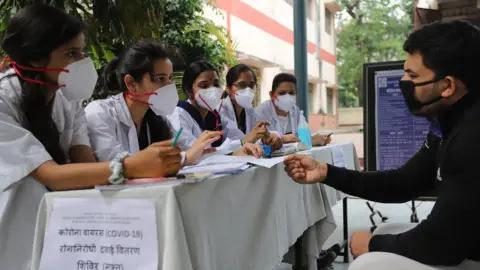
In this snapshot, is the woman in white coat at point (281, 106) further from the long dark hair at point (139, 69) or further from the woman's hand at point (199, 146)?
the woman's hand at point (199, 146)

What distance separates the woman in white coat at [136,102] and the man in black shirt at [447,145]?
0.84 m

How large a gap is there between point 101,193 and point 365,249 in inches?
28.2

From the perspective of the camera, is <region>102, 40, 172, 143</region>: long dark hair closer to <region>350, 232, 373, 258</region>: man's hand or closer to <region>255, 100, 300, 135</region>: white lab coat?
<region>350, 232, 373, 258</region>: man's hand

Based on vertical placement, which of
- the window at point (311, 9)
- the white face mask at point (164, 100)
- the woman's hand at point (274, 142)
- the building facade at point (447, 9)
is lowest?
the woman's hand at point (274, 142)

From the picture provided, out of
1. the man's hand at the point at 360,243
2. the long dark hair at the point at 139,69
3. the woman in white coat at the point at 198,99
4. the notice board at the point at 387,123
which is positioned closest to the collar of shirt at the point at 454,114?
the man's hand at the point at 360,243

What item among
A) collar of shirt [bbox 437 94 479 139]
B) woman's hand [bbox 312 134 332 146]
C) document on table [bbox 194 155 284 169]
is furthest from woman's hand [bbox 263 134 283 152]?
collar of shirt [bbox 437 94 479 139]

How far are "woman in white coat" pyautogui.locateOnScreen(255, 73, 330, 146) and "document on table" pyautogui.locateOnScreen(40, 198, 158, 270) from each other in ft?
7.18

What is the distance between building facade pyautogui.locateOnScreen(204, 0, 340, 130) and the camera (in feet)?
23.6

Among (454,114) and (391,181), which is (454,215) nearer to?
(454,114)

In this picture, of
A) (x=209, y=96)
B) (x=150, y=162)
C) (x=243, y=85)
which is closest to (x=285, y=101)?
(x=243, y=85)

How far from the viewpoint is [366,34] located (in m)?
9.87

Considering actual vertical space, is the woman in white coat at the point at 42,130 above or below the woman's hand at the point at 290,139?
above

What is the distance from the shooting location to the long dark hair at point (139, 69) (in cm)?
172

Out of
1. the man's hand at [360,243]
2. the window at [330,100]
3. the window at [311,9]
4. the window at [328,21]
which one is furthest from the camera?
the window at [330,100]
